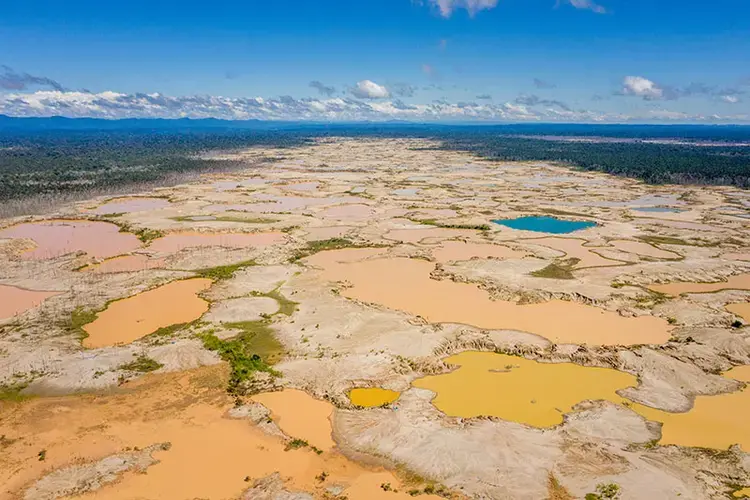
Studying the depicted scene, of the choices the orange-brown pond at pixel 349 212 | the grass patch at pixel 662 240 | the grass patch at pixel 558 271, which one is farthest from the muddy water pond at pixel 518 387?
the orange-brown pond at pixel 349 212

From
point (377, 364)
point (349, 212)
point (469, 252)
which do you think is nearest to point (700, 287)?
point (469, 252)

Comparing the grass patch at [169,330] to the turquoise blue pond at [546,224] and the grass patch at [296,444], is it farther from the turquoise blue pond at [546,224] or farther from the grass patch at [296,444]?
the turquoise blue pond at [546,224]

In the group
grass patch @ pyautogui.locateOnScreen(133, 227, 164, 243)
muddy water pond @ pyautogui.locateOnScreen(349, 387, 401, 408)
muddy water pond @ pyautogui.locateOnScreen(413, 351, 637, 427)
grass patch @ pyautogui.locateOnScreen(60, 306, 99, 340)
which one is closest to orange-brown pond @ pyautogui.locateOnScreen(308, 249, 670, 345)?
muddy water pond @ pyautogui.locateOnScreen(413, 351, 637, 427)

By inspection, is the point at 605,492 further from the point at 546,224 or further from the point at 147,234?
the point at 147,234

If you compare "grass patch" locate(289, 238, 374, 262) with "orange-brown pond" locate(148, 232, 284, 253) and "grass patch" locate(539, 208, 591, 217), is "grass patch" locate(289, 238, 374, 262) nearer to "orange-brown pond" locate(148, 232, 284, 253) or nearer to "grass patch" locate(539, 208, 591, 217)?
"orange-brown pond" locate(148, 232, 284, 253)

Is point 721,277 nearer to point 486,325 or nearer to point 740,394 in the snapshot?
point 740,394


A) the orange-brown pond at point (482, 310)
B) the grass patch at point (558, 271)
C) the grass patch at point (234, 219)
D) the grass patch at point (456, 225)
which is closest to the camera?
the orange-brown pond at point (482, 310)
